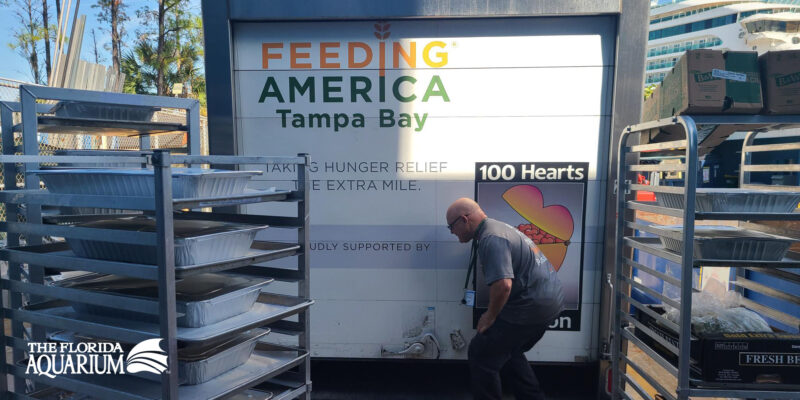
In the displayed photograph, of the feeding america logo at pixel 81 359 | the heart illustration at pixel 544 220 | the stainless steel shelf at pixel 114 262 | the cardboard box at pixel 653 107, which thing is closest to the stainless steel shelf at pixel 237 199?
the stainless steel shelf at pixel 114 262

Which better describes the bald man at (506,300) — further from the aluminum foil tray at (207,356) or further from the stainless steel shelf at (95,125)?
the stainless steel shelf at (95,125)

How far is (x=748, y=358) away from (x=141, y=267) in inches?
115

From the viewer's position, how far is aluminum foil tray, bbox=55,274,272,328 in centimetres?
178

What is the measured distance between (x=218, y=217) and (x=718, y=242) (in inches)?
102

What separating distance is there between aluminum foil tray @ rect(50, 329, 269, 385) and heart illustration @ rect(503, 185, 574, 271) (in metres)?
2.07

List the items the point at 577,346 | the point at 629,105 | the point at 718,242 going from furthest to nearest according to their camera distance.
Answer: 1. the point at 577,346
2. the point at 629,105
3. the point at 718,242

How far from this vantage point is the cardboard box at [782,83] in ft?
8.15

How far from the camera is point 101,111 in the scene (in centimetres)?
253

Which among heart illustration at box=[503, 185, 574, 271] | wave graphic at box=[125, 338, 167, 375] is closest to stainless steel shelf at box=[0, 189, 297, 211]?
wave graphic at box=[125, 338, 167, 375]

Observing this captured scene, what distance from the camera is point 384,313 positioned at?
3.55m

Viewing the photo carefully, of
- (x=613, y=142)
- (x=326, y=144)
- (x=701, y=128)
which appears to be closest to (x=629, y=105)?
(x=613, y=142)

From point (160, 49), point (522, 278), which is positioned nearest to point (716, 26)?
point (160, 49)

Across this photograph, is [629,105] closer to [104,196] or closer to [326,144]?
[326,144]

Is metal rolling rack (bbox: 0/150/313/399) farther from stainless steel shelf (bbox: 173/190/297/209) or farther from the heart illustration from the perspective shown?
the heart illustration
